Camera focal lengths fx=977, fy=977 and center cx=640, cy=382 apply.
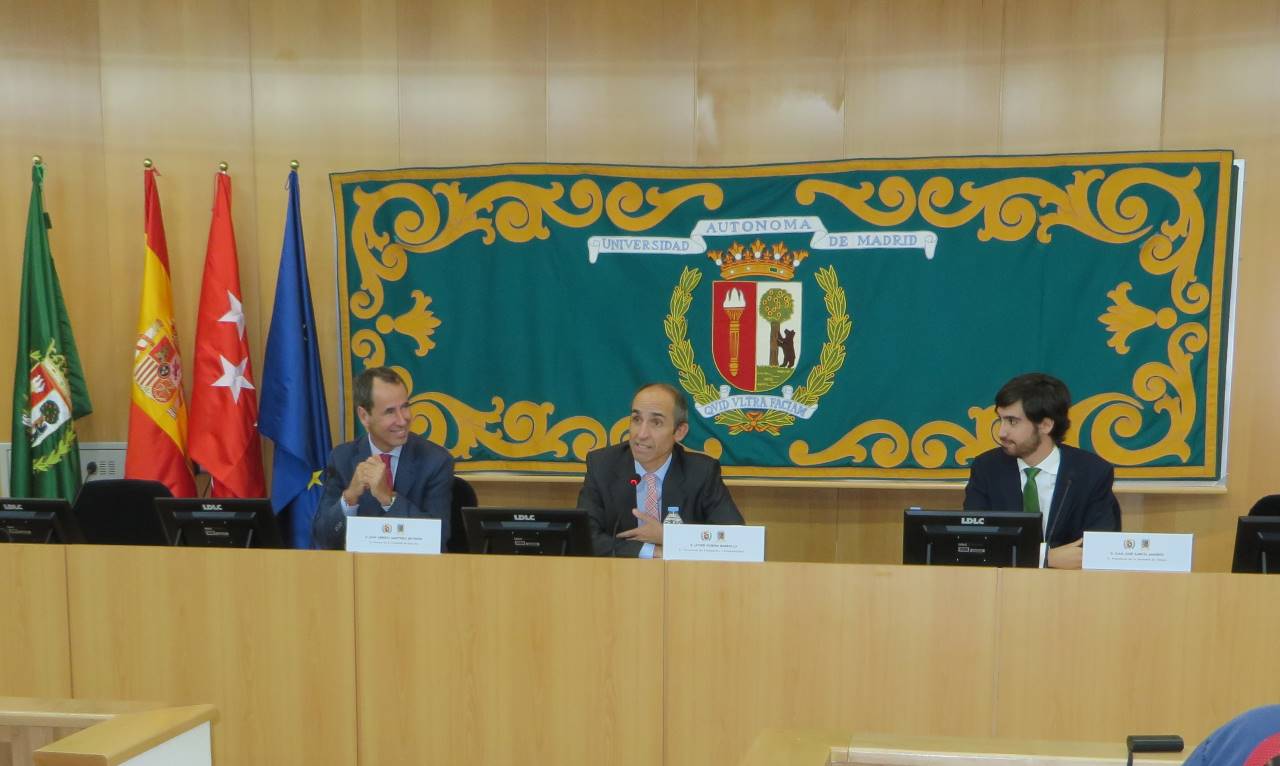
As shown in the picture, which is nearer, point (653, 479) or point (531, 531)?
point (531, 531)

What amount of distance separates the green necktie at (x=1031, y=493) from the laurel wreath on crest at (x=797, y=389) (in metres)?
0.98

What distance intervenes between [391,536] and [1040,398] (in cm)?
191

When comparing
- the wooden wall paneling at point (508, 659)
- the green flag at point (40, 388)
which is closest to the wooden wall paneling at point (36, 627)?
the wooden wall paneling at point (508, 659)

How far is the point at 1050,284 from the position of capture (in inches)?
145

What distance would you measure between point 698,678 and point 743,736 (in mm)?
172

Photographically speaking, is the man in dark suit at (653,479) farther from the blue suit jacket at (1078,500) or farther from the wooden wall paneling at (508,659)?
the blue suit jacket at (1078,500)

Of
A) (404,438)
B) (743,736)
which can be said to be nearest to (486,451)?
(404,438)

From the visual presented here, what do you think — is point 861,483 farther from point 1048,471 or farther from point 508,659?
point 508,659

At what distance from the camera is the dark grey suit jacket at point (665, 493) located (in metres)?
3.02

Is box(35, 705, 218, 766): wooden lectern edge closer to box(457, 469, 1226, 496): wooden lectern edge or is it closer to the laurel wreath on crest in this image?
box(457, 469, 1226, 496): wooden lectern edge

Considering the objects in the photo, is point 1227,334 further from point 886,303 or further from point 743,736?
point 743,736

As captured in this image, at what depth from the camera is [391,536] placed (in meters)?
2.53

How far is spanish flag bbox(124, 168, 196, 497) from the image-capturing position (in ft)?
12.9

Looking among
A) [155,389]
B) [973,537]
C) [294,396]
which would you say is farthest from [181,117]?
[973,537]
